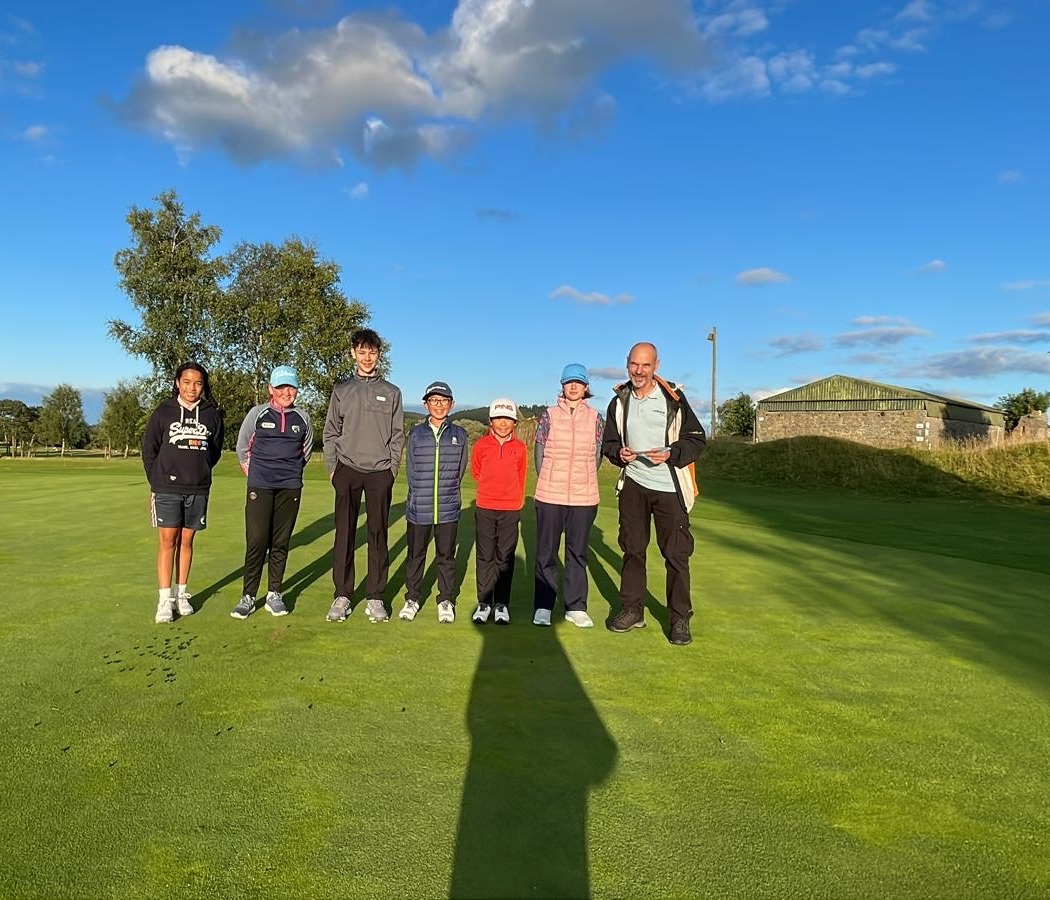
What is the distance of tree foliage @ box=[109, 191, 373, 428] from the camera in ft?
133

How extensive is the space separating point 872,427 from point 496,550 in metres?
43.9

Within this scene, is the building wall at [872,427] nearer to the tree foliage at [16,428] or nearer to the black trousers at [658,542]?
the black trousers at [658,542]

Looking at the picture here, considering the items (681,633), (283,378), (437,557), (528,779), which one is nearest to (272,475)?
(283,378)

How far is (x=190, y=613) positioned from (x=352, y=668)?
7.01 feet

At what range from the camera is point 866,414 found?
4419cm

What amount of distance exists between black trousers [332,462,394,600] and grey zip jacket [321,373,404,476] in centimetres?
8

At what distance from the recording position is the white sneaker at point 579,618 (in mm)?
5523

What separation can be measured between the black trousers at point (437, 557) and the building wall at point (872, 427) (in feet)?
129

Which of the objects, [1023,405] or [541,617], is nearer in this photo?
[541,617]

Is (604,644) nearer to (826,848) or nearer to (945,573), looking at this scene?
(826,848)

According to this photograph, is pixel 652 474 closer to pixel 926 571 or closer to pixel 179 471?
pixel 179 471

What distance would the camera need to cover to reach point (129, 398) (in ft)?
207

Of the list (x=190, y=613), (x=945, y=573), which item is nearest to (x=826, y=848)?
(x=190, y=613)

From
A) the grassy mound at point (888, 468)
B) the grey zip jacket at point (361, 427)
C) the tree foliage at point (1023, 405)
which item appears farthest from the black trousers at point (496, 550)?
the tree foliage at point (1023, 405)
